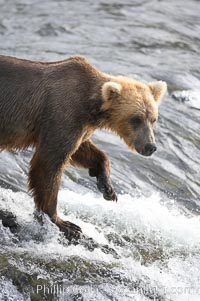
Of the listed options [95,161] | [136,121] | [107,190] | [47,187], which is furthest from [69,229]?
[136,121]

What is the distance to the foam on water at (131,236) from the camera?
27.6 ft

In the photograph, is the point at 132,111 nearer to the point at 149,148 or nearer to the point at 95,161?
the point at 149,148

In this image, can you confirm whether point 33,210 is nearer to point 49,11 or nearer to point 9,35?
point 9,35

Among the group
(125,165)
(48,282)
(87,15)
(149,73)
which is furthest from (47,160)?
(87,15)

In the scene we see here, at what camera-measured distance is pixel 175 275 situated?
862 centimetres

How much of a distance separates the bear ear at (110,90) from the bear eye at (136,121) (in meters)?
0.32

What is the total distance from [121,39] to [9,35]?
2344 mm

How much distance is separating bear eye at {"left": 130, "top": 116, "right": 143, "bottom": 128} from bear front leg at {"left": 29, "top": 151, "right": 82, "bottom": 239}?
2.89ft

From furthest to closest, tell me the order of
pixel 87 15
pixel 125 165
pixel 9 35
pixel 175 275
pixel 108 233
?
pixel 87 15, pixel 9 35, pixel 125 165, pixel 108 233, pixel 175 275

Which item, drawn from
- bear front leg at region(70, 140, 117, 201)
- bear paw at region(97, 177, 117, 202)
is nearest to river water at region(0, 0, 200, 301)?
bear paw at region(97, 177, 117, 202)

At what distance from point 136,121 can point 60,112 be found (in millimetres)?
823

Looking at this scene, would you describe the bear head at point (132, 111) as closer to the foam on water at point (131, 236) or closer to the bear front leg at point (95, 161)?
the bear front leg at point (95, 161)

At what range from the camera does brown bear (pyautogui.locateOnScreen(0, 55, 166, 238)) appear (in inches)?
343

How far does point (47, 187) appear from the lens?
8852 mm
